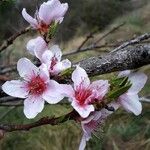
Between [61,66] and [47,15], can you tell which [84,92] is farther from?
[47,15]

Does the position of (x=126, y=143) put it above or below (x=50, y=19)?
below

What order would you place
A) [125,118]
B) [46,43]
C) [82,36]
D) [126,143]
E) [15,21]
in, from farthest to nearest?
[82,36]
[15,21]
[125,118]
[126,143]
[46,43]

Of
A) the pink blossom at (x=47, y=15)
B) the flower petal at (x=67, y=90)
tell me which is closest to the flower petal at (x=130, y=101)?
the flower petal at (x=67, y=90)

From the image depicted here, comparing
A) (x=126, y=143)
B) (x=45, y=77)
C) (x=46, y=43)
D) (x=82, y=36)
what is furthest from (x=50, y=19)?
(x=82, y=36)

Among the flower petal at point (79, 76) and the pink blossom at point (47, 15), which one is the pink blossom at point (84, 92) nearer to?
the flower petal at point (79, 76)

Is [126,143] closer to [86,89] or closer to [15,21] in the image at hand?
[86,89]

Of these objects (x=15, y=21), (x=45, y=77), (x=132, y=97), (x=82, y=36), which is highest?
(x=45, y=77)

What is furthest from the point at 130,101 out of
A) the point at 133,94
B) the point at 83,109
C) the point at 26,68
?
the point at 26,68
